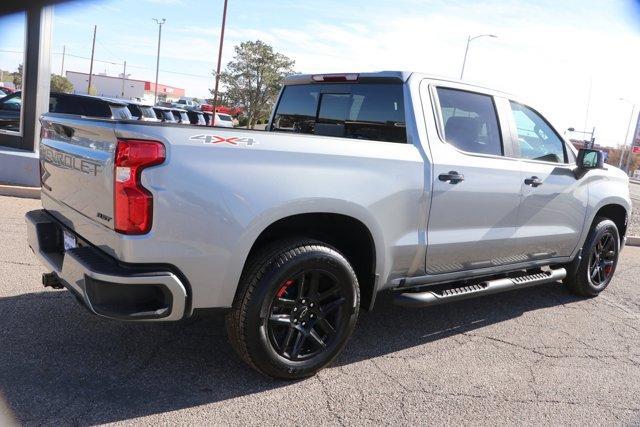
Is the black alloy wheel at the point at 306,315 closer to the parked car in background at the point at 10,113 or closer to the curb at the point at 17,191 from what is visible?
the curb at the point at 17,191

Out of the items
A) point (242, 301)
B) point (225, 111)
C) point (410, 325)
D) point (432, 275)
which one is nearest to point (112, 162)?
point (242, 301)

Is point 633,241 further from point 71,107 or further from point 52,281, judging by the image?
point 71,107

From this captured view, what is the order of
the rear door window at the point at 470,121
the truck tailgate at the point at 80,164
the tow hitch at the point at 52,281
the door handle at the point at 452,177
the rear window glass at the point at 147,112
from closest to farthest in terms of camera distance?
the truck tailgate at the point at 80,164, the tow hitch at the point at 52,281, the door handle at the point at 452,177, the rear door window at the point at 470,121, the rear window glass at the point at 147,112

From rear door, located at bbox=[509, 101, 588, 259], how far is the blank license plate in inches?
127

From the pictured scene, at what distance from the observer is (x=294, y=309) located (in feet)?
11.1

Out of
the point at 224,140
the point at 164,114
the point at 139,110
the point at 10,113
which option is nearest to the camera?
the point at 224,140

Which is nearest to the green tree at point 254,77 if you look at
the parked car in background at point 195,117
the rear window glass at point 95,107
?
the parked car in background at point 195,117

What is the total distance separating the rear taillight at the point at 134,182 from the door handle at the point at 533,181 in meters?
2.95

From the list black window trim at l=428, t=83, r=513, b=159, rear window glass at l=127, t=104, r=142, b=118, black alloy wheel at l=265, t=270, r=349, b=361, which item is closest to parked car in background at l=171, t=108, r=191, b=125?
rear window glass at l=127, t=104, r=142, b=118

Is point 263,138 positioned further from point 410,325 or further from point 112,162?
point 410,325

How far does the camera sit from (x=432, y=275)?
4.05 meters

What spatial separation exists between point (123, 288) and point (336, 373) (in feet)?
4.91

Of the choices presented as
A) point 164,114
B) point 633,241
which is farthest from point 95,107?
point 633,241

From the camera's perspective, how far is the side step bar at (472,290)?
3.86 meters
